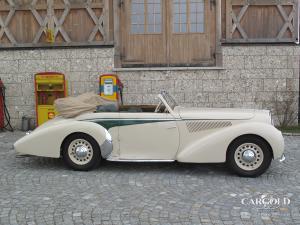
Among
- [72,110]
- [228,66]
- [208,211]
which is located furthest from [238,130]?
[228,66]

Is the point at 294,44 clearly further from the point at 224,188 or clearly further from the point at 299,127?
the point at 224,188

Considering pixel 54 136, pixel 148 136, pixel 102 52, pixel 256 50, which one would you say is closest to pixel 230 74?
pixel 256 50

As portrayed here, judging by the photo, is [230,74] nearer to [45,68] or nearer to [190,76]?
[190,76]

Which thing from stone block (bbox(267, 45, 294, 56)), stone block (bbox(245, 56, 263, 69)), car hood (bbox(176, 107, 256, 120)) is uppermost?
stone block (bbox(267, 45, 294, 56))

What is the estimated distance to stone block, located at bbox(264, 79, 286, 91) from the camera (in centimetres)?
1030

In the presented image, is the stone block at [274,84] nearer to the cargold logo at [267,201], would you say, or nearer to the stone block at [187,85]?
the stone block at [187,85]

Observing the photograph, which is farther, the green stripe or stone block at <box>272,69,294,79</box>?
stone block at <box>272,69,294,79</box>

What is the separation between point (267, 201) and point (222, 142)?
1.27 m

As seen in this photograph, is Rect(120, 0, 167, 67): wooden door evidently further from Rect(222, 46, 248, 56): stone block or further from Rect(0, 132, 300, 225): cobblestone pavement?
Rect(0, 132, 300, 225): cobblestone pavement

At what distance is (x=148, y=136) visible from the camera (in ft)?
20.3

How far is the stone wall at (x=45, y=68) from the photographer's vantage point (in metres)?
10.5

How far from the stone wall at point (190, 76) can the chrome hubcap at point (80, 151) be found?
428 centimetres

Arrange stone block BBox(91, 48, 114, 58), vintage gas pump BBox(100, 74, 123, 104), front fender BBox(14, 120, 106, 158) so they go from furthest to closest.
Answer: stone block BBox(91, 48, 114, 58), vintage gas pump BBox(100, 74, 123, 104), front fender BBox(14, 120, 106, 158)

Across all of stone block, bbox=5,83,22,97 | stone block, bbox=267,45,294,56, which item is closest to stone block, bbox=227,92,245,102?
stone block, bbox=267,45,294,56
